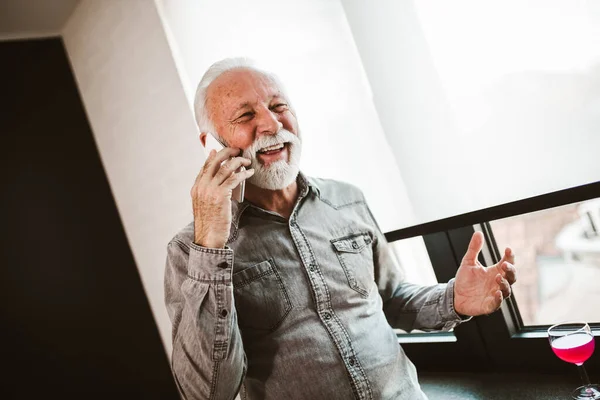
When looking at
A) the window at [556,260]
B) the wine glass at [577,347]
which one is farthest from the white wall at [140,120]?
the wine glass at [577,347]

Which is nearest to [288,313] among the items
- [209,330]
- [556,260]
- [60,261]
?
[209,330]

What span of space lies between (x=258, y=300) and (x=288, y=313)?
0.28ft

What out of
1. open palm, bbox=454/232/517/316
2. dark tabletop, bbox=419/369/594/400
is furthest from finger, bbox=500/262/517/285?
dark tabletop, bbox=419/369/594/400

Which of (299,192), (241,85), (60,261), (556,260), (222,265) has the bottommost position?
(556,260)

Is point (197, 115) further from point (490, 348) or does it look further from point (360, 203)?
point (490, 348)

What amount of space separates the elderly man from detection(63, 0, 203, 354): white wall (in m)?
0.79

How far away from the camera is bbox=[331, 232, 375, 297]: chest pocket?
1350 millimetres

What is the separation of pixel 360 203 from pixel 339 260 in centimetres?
24

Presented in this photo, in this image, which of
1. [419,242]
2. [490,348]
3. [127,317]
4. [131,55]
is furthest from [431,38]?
[127,317]

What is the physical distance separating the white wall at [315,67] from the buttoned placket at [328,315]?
405mm

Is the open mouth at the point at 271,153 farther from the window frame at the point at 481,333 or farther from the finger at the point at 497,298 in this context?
the finger at the point at 497,298

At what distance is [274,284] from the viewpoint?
1278mm

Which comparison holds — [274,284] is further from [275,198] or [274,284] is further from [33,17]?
[33,17]

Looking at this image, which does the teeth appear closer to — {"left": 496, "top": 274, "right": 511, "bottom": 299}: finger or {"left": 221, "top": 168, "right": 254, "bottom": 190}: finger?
{"left": 221, "top": 168, "right": 254, "bottom": 190}: finger
